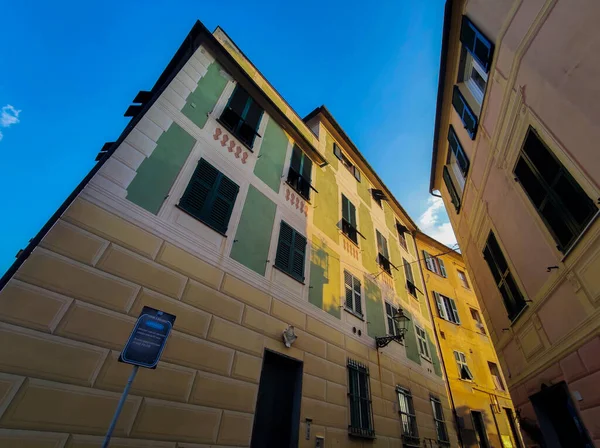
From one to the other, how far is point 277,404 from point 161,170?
5336 millimetres

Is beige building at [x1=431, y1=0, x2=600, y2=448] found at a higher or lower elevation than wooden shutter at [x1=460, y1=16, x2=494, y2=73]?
lower

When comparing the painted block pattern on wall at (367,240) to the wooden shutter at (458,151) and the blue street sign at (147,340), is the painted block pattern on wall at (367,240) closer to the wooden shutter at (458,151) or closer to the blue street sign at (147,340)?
the wooden shutter at (458,151)

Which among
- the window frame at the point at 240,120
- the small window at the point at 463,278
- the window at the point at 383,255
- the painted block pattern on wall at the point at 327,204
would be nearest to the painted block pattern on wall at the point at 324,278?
the painted block pattern on wall at the point at 327,204

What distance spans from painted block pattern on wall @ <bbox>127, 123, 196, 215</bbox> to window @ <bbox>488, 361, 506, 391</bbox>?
1886 centimetres

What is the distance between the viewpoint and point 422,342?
12492mm

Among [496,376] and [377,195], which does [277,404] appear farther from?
[496,376]

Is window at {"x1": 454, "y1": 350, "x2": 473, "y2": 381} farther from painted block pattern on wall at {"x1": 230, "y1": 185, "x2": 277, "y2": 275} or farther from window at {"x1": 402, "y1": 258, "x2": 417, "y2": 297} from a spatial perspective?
painted block pattern on wall at {"x1": 230, "y1": 185, "x2": 277, "y2": 275}

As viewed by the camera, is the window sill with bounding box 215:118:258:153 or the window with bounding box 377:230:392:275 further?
the window with bounding box 377:230:392:275

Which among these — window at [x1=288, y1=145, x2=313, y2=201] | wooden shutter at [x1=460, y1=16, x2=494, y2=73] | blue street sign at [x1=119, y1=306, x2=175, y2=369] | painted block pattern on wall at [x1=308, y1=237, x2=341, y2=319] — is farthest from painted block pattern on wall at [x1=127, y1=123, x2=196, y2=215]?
wooden shutter at [x1=460, y1=16, x2=494, y2=73]

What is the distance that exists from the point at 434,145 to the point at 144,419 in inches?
537

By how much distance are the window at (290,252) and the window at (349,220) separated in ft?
10.3

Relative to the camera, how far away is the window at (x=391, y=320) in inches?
424

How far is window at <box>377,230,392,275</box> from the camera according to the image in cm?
1262

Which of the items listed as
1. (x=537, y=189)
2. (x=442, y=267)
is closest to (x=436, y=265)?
(x=442, y=267)
